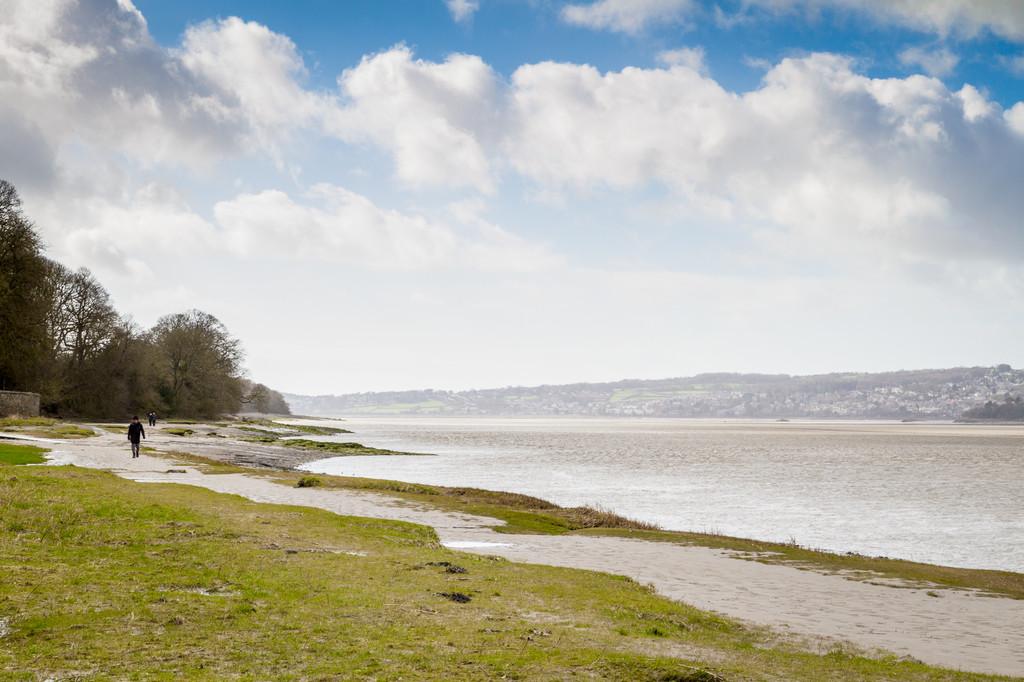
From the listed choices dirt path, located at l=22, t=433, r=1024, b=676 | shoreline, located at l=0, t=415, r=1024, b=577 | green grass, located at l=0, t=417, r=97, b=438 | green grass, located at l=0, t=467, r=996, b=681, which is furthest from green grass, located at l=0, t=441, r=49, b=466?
green grass, located at l=0, t=417, r=97, b=438

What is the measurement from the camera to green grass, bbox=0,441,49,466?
3120 centimetres

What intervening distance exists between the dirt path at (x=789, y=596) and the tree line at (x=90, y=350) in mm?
48207

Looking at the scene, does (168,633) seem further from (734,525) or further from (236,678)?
(734,525)

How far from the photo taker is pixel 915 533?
1278 inches

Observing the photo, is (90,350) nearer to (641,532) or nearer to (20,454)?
(20,454)

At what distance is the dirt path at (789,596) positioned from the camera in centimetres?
1382

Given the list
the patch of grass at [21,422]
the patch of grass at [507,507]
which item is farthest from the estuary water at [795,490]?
the patch of grass at [21,422]

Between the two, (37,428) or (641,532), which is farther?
(37,428)

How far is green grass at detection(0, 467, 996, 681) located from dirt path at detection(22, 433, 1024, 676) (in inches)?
60.8

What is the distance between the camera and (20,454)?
3384 centimetres

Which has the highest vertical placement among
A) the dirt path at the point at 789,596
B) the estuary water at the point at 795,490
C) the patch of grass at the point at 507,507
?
the dirt path at the point at 789,596

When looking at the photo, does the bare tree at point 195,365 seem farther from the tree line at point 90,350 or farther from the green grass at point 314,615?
the green grass at point 314,615

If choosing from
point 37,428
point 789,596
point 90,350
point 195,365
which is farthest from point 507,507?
point 195,365

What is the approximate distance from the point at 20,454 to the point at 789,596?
108 ft
